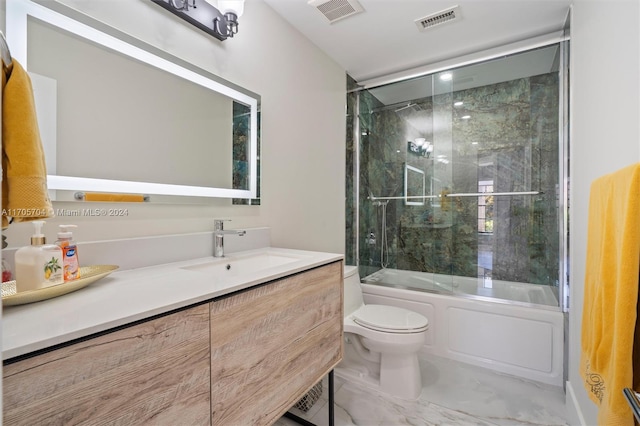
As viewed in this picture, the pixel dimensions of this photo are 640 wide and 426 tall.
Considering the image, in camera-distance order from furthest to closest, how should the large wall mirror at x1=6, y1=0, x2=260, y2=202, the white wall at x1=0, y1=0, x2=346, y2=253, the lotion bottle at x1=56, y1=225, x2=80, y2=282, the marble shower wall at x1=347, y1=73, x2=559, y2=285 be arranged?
the marble shower wall at x1=347, y1=73, x2=559, y2=285 < the white wall at x1=0, y1=0, x2=346, y2=253 < the large wall mirror at x1=6, y1=0, x2=260, y2=202 < the lotion bottle at x1=56, y1=225, x2=80, y2=282

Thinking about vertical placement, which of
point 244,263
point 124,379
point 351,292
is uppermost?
point 244,263

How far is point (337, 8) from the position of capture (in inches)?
77.0

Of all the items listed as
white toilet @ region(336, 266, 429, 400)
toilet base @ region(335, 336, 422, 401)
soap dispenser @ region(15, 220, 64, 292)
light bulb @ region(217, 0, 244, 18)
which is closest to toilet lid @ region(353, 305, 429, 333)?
white toilet @ region(336, 266, 429, 400)

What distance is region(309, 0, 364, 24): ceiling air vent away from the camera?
1.90 meters

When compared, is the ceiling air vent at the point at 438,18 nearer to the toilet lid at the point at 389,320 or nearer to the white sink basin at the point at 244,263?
the white sink basin at the point at 244,263

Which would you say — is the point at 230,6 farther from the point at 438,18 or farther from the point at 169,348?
the point at 169,348

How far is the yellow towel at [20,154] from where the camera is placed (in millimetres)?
710

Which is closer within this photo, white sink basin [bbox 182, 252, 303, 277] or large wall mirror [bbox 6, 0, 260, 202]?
large wall mirror [bbox 6, 0, 260, 202]

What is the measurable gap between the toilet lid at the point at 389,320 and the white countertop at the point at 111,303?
34.8 inches

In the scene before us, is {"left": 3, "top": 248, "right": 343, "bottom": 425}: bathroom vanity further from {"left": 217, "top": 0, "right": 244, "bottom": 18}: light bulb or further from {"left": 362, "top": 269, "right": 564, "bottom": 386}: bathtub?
{"left": 362, "top": 269, "right": 564, "bottom": 386}: bathtub

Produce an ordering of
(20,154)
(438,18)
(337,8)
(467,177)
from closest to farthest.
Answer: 1. (20,154)
2. (337,8)
3. (438,18)
4. (467,177)

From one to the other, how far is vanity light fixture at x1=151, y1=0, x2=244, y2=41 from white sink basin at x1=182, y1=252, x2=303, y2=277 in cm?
108

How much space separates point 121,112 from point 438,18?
1.92 metres

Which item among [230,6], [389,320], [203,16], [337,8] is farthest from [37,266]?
[337,8]
